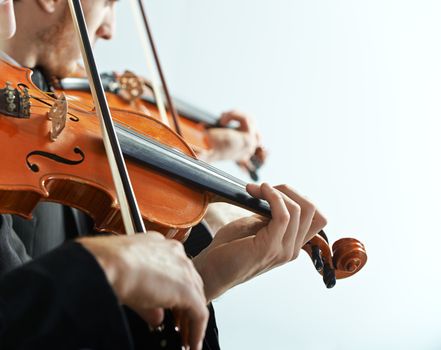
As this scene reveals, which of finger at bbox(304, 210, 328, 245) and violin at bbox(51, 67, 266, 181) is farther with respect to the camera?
violin at bbox(51, 67, 266, 181)

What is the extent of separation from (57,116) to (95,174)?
75mm

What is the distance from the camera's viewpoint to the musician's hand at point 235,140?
1.59 m

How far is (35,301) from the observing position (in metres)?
0.43

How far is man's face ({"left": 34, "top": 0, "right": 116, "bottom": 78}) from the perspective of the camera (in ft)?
3.71

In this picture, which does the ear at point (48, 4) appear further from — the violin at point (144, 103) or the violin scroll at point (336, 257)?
the violin scroll at point (336, 257)

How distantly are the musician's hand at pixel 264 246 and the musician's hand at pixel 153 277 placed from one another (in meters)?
0.27

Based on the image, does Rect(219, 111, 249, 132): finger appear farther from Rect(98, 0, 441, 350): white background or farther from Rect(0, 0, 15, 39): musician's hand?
Rect(0, 0, 15, 39): musician's hand

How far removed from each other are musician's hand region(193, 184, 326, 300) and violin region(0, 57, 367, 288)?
24 mm

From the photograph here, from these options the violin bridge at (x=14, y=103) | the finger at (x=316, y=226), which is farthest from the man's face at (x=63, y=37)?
the finger at (x=316, y=226)

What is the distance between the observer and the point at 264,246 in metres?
0.78

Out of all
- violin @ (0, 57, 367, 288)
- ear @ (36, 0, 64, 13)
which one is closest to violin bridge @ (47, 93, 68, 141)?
violin @ (0, 57, 367, 288)

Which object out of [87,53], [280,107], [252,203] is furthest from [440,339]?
[87,53]

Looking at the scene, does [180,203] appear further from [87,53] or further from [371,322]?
[371,322]

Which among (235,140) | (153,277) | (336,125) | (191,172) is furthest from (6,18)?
(336,125)
